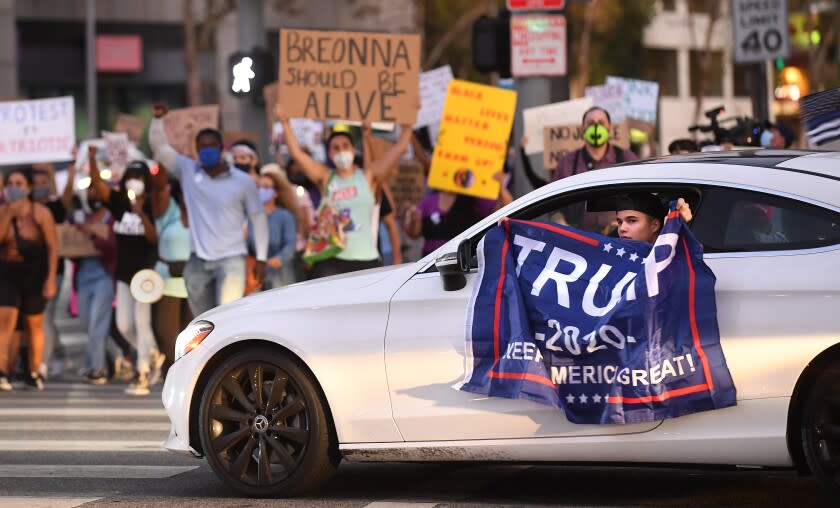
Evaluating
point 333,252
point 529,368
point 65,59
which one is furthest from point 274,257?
point 65,59

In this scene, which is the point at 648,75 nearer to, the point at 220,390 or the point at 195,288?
the point at 195,288

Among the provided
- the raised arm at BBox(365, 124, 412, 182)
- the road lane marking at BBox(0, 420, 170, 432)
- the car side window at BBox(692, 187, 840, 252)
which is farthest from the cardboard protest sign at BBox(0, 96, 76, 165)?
the car side window at BBox(692, 187, 840, 252)

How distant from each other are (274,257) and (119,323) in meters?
1.47

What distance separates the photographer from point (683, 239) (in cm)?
752

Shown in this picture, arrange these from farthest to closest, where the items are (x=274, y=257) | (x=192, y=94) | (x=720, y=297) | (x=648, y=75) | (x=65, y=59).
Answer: (x=648, y=75)
(x=65, y=59)
(x=192, y=94)
(x=274, y=257)
(x=720, y=297)

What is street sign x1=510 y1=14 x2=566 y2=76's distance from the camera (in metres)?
15.0

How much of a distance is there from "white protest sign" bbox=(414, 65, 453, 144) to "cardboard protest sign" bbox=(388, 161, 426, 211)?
395mm

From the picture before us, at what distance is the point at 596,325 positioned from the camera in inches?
298

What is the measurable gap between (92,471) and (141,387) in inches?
209

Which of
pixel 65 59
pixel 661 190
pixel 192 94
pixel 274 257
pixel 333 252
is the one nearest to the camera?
pixel 661 190

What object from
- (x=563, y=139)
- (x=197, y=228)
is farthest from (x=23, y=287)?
(x=563, y=139)

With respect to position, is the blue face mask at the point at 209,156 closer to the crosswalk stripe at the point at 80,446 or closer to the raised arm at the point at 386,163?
the raised arm at the point at 386,163

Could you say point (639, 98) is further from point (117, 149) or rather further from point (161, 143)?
point (161, 143)

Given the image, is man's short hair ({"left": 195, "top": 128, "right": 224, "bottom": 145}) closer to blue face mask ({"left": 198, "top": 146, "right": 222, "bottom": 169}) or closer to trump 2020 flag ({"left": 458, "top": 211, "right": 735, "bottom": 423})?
blue face mask ({"left": 198, "top": 146, "right": 222, "bottom": 169})
